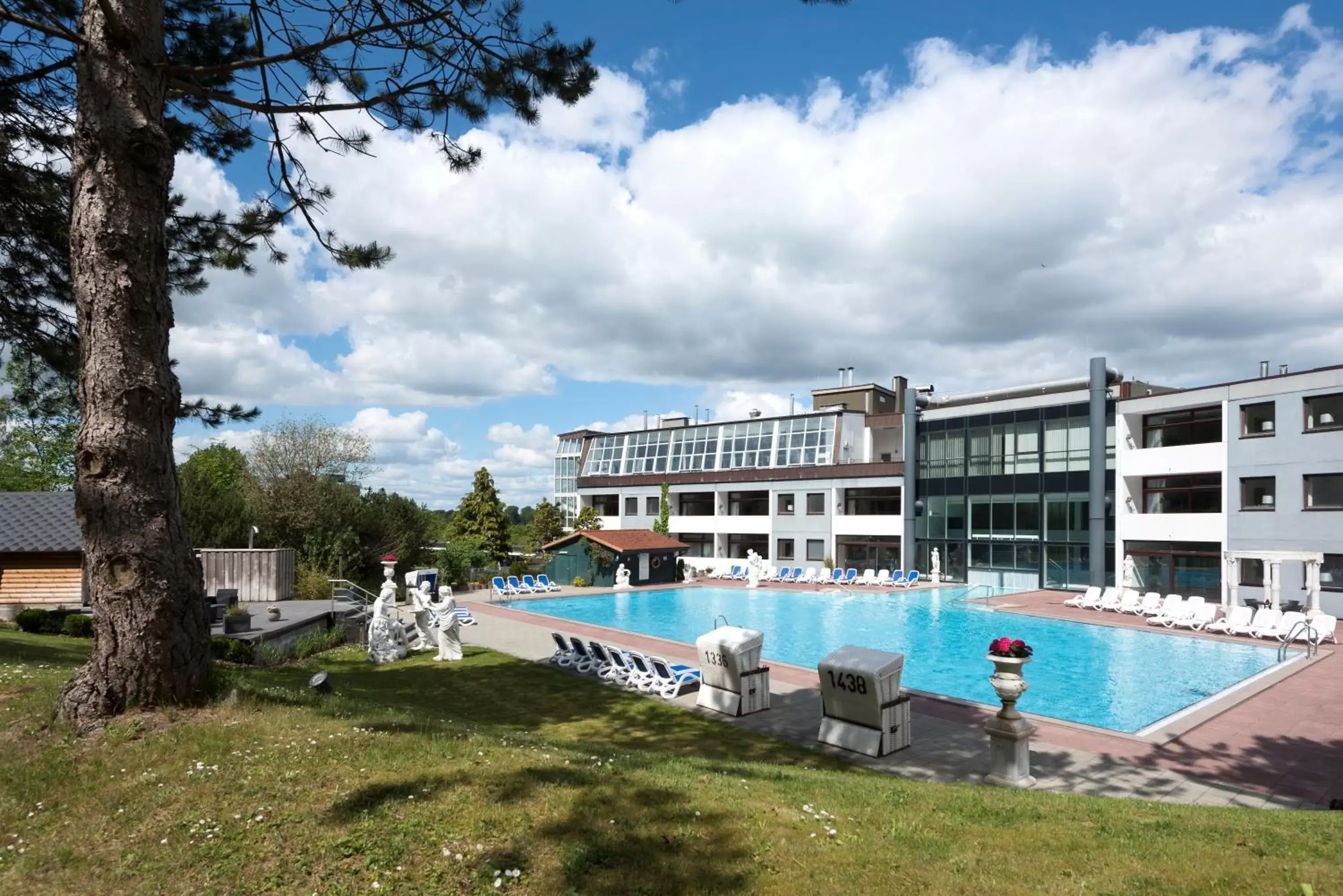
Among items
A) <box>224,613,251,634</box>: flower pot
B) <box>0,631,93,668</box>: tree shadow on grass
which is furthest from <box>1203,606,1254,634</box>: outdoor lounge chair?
<box>0,631,93,668</box>: tree shadow on grass

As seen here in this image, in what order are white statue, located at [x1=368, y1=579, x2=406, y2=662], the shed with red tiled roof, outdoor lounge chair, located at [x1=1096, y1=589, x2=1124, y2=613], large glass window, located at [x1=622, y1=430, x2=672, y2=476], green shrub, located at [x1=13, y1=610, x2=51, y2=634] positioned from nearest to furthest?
green shrub, located at [x1=13, y1=610, x2=51, y2=634] → white statue, located at [x1=368, y1=579, x2=406, y2=662] → outdoor lounge chair, located at [x1=1096, y1=589, x2=1124, y2=613] → the shed with red tiled roof → large glass window, located at [x1=622, y1=430, x2=672, y2=476]

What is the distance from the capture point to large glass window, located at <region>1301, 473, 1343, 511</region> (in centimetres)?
2430

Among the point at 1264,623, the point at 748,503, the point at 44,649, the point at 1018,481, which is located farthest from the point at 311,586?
the point at 1018,481

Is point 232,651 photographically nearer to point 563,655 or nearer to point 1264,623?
point 563,655

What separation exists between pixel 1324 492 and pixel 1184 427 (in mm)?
5309

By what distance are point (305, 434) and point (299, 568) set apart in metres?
7.18

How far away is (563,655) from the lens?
1617cm

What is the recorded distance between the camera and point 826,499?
135 feet

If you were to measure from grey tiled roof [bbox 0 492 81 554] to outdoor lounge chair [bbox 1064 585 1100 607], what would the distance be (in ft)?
101

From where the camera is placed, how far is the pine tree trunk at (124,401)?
6.11m

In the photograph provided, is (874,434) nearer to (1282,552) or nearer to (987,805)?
(1282,552)

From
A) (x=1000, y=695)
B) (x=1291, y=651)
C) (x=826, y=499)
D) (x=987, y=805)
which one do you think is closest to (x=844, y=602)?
(x=826, y=499)

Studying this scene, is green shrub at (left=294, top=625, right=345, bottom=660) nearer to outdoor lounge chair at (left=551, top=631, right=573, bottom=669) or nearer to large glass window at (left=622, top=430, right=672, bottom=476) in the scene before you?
outdoor lounge chair at (left=551, top=631, right=573, bottom=669)

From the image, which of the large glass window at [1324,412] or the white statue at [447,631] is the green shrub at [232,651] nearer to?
the white statue at [447,631]
